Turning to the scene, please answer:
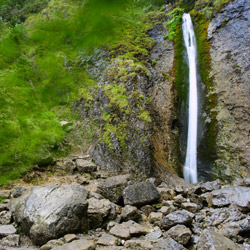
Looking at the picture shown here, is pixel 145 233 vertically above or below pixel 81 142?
below

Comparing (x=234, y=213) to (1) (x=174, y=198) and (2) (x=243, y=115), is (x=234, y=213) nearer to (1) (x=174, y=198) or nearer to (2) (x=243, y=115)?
(1) (x=174, y=198)

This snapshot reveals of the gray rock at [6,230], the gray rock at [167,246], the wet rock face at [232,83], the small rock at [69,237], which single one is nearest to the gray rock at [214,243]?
the gray rock at [167,246]

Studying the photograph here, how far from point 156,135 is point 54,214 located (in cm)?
746

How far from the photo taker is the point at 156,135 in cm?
1112

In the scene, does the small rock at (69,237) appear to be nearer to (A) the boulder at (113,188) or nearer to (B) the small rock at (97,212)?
(B) the small rock at (97,212)

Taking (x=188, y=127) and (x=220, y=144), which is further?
(x=188, y=127)

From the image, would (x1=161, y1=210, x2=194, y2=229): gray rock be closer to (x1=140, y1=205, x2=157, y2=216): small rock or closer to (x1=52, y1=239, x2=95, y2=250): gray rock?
(x1=140, y1=205, x2=157, y2=216): small rock

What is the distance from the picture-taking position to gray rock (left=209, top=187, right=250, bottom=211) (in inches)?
241

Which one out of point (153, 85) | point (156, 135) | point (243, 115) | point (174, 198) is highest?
point (153, 85)

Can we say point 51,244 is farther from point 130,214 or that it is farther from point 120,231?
point 130,214

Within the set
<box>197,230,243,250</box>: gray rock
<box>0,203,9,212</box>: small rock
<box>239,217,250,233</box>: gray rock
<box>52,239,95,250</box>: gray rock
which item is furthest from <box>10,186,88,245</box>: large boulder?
<box>239,217,250,233</box>: gray rock

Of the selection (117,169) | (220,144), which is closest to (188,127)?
(220,144)

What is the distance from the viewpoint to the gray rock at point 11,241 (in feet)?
14.1

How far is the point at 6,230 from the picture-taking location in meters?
4.81
